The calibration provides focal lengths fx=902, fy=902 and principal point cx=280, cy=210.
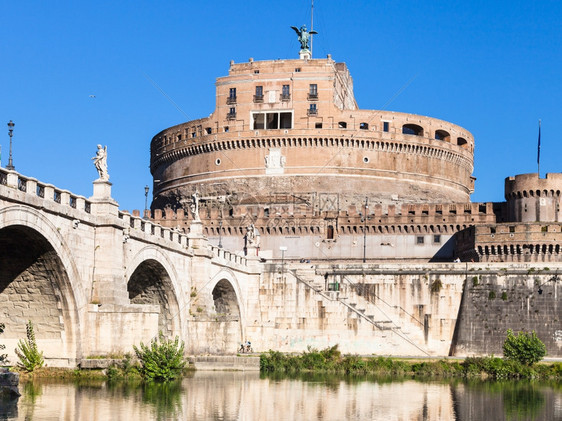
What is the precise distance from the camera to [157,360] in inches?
1236

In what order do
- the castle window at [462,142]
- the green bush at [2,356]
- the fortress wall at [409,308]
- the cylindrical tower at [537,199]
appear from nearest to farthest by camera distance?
the green bush at [2,356] → the fortress wall at [409,308] → the cylindrical tower at [537,199] → the castle window at [462,142]

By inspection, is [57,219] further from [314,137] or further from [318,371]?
[314,137]

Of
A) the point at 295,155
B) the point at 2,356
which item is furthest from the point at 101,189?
the point at 295,155

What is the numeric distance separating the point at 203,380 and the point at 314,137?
138ft

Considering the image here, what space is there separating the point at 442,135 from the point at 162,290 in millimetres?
46397

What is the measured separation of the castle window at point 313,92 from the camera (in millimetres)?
74188

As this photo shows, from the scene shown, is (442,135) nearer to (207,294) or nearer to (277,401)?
(207,294)

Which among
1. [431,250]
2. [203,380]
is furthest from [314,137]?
[203,380]

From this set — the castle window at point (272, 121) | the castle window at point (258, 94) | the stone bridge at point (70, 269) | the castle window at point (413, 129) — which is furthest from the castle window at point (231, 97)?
the stone bridge at point (70, 269)

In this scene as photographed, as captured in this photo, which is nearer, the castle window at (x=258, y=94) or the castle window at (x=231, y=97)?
the castle window at (x=258, y=94)

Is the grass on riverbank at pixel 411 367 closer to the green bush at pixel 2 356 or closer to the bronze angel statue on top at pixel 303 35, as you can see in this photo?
the green bush at pixel 2 356

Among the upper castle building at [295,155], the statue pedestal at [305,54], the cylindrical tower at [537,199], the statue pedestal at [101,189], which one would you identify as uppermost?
the statue pedestal at [305,54]

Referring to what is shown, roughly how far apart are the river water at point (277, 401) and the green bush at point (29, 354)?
112cm

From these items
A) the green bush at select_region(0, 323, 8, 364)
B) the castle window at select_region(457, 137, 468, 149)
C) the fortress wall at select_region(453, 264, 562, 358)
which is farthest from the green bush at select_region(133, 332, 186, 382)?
the castle window at select_region(457, 137, 468, 149)
